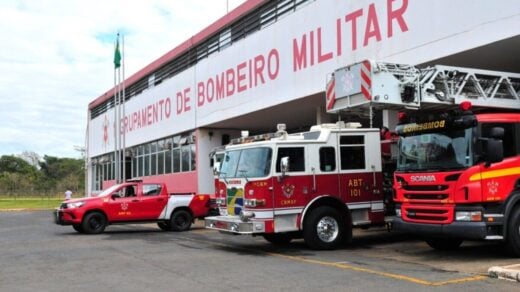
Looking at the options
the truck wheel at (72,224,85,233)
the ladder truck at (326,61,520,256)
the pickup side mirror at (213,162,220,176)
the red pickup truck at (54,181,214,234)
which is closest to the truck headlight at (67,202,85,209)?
the red pickup truck at (54,181,214,234)

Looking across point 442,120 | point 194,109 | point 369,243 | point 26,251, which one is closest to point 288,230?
point 369,243

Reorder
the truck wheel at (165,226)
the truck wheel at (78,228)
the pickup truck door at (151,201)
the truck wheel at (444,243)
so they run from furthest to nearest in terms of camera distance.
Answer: the truck wheel at (165,226), the pickup truck door at (151,201), the truck wheel at (78,228), the truck wheel at (444,243)

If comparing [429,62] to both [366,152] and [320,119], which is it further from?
[320,119]

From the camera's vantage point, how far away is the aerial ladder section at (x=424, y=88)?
11.1 metres

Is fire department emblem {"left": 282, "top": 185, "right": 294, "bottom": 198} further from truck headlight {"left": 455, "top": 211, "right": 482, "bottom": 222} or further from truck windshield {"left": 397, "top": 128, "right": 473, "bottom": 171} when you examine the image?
truck headlight {"left": 455, "top": 211, "right": 482, "bottom": 222}

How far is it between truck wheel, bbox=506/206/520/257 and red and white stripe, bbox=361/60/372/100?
3.32 meters

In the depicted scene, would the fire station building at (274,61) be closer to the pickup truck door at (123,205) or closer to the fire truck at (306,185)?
the fire truck at (306,185)

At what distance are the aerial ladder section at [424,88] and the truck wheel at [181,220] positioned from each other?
947 cm

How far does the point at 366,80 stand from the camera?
37.1ft

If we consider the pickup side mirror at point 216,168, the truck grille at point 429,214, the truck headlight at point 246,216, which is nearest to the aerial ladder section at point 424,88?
the truck grille at point 429,214

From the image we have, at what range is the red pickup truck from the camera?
60.0ft

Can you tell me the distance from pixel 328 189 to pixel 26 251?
725 centimetres

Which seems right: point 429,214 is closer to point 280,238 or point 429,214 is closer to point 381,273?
point 381,273

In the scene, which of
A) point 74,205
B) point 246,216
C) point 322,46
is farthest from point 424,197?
point 74,205
